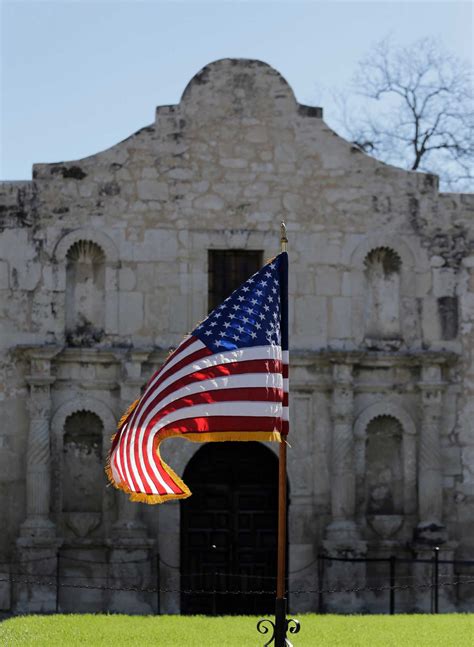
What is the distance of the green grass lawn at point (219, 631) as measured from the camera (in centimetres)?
1642

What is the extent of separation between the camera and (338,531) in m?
21.4

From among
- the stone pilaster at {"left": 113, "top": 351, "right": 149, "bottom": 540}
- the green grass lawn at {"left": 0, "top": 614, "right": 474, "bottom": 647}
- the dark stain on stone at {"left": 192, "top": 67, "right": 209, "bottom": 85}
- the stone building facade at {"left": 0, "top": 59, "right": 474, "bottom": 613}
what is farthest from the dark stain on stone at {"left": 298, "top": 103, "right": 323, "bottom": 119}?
the green grass lawn at {"left": 0, "top": 614, "right": 474, "bottom": 647}

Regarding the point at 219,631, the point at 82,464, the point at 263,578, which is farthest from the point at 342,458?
the point at 219,631

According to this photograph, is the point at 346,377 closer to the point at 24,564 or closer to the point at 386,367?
the point at 386,367

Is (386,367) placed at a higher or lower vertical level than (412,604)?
higher

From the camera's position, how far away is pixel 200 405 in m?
14.1

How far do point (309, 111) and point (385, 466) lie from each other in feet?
16.9

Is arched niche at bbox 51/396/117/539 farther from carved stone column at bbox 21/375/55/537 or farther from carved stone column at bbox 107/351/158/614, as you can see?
carved stone column at bbox 107/351/158/614

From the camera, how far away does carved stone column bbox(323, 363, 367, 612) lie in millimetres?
21266

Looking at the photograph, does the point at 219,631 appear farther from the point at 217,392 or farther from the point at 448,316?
the point at 448,316

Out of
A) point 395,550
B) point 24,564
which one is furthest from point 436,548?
point 24,564

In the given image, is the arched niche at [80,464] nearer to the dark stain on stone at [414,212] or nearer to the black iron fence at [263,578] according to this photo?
the black iron fence at [263,578]

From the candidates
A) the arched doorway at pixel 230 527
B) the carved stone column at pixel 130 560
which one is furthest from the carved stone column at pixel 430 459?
the carved stone column at pixel 130 560

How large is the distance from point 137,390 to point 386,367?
352 centimetres
